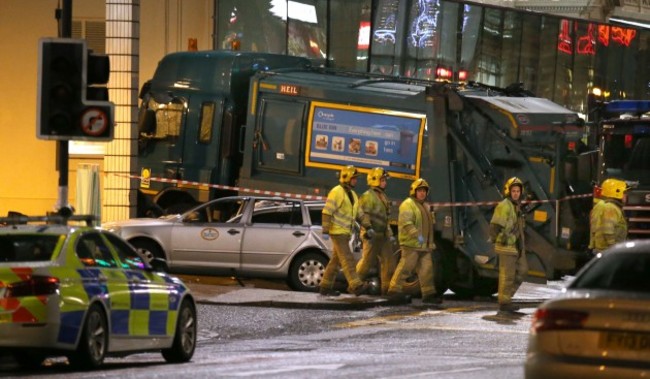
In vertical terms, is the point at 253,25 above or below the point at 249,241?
above

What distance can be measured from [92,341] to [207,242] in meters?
9.32

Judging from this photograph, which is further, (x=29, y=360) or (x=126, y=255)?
(x=126, y=255)

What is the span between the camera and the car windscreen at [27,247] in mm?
13345

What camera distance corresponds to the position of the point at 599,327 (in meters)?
9.54

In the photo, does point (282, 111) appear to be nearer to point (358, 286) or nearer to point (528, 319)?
point (358, 286)

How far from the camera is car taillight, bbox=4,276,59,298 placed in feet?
42.0

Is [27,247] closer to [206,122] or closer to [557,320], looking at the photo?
[557,320]

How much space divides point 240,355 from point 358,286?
6379mm

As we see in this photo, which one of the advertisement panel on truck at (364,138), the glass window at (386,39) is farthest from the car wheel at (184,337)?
the glass window at (386,39)

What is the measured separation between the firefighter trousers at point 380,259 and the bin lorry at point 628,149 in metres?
3.52

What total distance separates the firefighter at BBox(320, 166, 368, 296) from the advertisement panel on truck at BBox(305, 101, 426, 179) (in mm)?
1267

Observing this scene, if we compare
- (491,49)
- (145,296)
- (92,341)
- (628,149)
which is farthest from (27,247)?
(491,49)

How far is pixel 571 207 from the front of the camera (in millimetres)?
22375

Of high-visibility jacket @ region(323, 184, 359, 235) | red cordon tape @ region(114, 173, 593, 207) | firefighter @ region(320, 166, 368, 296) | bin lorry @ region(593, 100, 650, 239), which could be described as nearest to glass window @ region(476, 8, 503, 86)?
bin lorry @ region(593, 100, 650, 239)
